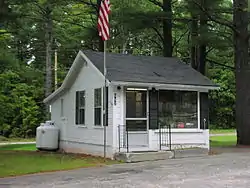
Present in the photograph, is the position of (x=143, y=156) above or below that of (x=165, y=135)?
below

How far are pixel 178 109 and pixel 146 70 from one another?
2.02 meters

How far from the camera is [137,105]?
642 inches

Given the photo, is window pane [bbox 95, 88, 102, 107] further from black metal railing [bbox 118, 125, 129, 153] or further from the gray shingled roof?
black metal railing [bbox 118, 125, 129, 153]

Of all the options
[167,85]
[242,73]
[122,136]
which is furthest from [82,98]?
[242,73]

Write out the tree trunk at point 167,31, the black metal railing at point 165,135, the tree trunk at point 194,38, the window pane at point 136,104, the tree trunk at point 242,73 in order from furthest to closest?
the tree trunk at point 167,31 → the tree trunk at point 194,38 → the tree trunk at point 242,73 → the black metal railing at point 165,135 → the window pane at point 136,104

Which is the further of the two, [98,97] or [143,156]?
[98,97]

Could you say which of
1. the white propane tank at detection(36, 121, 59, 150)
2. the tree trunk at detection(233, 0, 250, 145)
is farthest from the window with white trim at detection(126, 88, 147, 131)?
the tree trunk at detection(233, 0, 250, 145)

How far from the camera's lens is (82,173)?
39.4 feet

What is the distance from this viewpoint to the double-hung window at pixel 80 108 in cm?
1835

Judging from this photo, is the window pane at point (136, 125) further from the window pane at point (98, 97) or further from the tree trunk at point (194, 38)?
the tree trunk at point (194, 38)

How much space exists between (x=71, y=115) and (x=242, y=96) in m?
8.33

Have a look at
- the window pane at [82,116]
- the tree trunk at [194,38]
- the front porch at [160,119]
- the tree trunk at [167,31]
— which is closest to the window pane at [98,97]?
the front porch at [160,119]

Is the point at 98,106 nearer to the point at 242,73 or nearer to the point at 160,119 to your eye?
the point at 160,119

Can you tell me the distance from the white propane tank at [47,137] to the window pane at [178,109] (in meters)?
6.16
